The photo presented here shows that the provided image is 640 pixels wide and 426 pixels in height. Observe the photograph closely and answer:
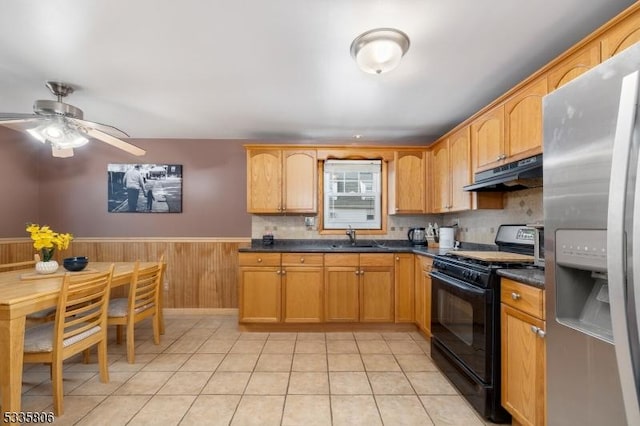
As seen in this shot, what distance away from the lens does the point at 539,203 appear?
2359 millimetres

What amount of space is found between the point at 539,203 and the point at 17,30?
3.79 m

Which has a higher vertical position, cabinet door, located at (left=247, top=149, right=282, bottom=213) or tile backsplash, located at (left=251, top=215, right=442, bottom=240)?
cabinet door, located at (left=247, top=149, right=282, bottom=213)

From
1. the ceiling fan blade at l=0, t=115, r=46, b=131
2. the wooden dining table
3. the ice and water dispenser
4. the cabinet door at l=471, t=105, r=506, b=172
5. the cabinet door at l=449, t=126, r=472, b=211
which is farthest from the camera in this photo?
the cabinet door at l=449, t=126, r=472, b=211

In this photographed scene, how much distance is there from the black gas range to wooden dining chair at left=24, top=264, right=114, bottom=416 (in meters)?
2.51

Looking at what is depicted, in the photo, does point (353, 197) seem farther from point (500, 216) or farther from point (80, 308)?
point (80, 308)

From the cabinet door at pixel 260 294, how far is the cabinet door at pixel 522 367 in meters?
2.17

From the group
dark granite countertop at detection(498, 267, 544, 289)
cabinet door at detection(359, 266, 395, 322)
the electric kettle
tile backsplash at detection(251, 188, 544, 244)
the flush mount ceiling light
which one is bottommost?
cabinet door at detection(359, 266, 395, 322)

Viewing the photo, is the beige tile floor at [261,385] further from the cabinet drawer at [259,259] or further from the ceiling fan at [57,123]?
the ceiling fan at [57,123]

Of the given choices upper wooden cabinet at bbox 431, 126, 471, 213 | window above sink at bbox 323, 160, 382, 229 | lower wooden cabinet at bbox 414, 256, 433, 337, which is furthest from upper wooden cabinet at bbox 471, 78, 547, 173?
window above sink at bbox 323, 160, 382, 229

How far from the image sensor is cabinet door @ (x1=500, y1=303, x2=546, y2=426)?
4.78 feet

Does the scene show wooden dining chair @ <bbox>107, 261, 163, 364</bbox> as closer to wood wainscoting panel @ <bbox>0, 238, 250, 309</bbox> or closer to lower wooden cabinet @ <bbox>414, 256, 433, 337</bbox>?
wood wainscoting panel @ <bbox>0, 238, 250, 309</bbox>

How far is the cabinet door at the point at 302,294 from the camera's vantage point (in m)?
3.25

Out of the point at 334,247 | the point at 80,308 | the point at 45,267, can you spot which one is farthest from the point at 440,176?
the point at 45,267

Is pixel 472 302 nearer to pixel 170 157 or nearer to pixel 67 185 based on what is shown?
pixel 170 157
